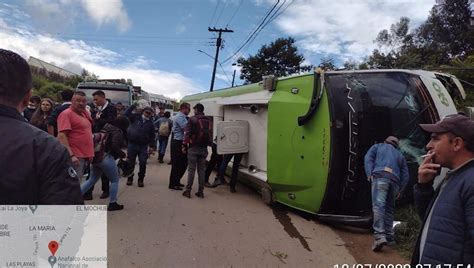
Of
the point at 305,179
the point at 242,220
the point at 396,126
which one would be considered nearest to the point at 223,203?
the point at 242,220

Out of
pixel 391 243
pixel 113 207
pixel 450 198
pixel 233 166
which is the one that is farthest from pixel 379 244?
pixel 113 207

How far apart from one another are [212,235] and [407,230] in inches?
113

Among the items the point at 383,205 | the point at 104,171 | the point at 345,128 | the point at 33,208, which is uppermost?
the point at 345,128

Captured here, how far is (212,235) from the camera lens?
5371mm

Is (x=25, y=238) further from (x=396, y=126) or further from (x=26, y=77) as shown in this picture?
(x=396, y=126)

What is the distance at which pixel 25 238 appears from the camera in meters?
1.64

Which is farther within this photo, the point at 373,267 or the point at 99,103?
the point at 99,103

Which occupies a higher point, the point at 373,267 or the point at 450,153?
the point at 450,153

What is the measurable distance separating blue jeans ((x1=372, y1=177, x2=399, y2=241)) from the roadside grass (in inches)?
8.2

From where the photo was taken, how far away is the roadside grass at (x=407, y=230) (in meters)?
5.25

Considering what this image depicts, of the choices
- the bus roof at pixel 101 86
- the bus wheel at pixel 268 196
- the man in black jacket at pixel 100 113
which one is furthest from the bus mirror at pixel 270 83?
the bus roof at pixel 101 86

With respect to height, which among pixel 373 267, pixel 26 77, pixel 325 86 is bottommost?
pixel 373 267

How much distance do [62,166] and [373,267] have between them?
13.5 ft

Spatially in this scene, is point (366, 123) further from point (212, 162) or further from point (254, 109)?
point (212, 162)
